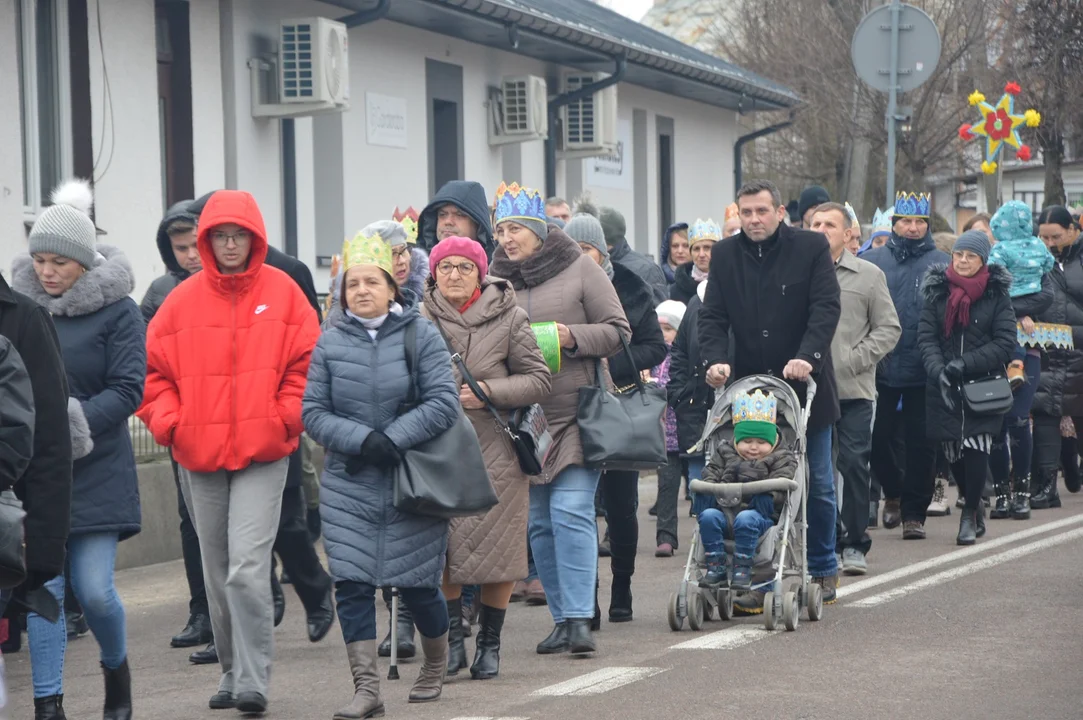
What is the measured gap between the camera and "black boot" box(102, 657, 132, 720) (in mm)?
7000

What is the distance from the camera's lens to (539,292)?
8547 millimetres

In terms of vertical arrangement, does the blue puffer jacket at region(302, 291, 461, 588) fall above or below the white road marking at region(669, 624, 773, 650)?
above

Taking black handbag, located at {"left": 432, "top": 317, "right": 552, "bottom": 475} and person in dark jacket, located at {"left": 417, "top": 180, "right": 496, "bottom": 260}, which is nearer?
black handbag, located at {"left": 432, "top": 317, "right": 552, "bottom": 475}

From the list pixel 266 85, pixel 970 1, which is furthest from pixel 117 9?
pixel 970 1

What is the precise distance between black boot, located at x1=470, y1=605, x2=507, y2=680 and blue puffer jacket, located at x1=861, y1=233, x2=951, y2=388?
17.7 ft

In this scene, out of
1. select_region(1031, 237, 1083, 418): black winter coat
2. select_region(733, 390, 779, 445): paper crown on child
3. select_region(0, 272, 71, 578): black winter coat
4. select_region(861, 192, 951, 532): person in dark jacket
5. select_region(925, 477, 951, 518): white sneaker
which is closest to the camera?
select_region(0, 272, 71, 578): black winter coat

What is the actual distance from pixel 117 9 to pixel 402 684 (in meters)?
7.80

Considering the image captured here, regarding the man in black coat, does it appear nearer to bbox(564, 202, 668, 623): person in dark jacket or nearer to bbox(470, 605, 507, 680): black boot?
bbox(564, 202, 668, 623): person in dark jacket

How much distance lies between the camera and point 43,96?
13664 millimetres

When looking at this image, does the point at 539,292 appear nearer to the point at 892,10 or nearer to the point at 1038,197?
→ the point at 892,10

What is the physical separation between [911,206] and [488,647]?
20.0 ft

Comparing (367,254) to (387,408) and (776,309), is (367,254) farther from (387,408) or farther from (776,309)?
(776,309)

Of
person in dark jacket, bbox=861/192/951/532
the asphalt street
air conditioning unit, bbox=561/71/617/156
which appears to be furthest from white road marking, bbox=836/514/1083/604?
air conditioning unit, bbox=561/71/617/156

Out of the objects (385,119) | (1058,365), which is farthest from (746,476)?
(385,119)
